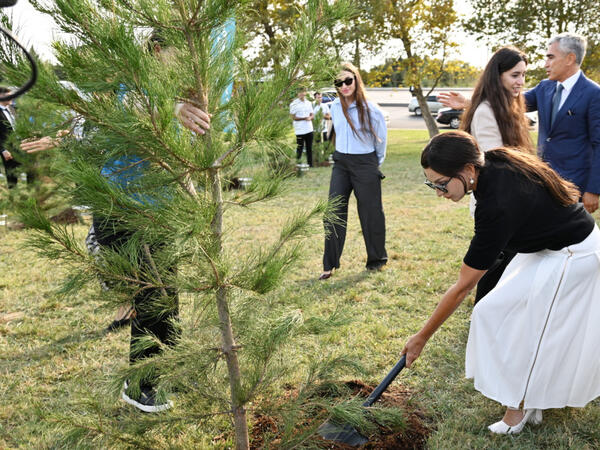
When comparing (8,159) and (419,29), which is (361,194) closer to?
(8,159)

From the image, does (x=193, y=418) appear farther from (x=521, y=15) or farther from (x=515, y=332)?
(x=521, y=15)

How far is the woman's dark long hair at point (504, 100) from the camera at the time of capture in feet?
11.1

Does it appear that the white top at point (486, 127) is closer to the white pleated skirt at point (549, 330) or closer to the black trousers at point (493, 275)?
the black trousers at point (493, 275)

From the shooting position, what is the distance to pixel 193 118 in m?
1.74

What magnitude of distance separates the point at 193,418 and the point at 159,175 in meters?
1.06

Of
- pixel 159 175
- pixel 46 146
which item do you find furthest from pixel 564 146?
pixel 46 146

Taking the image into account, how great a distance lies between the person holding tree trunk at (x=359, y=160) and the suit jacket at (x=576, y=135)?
152cm

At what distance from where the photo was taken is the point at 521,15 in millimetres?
14453

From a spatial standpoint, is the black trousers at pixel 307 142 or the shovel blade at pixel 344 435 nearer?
the shovel blade at pixel 344 435

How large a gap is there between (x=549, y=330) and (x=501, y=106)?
1.61 m

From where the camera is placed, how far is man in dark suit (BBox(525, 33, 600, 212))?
3.77 m

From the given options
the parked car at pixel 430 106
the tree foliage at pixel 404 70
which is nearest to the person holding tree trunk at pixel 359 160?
the tree foliage at pixel 404 70

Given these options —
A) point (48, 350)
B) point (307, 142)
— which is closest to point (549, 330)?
point (48, 350)

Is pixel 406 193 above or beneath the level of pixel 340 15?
beneath
